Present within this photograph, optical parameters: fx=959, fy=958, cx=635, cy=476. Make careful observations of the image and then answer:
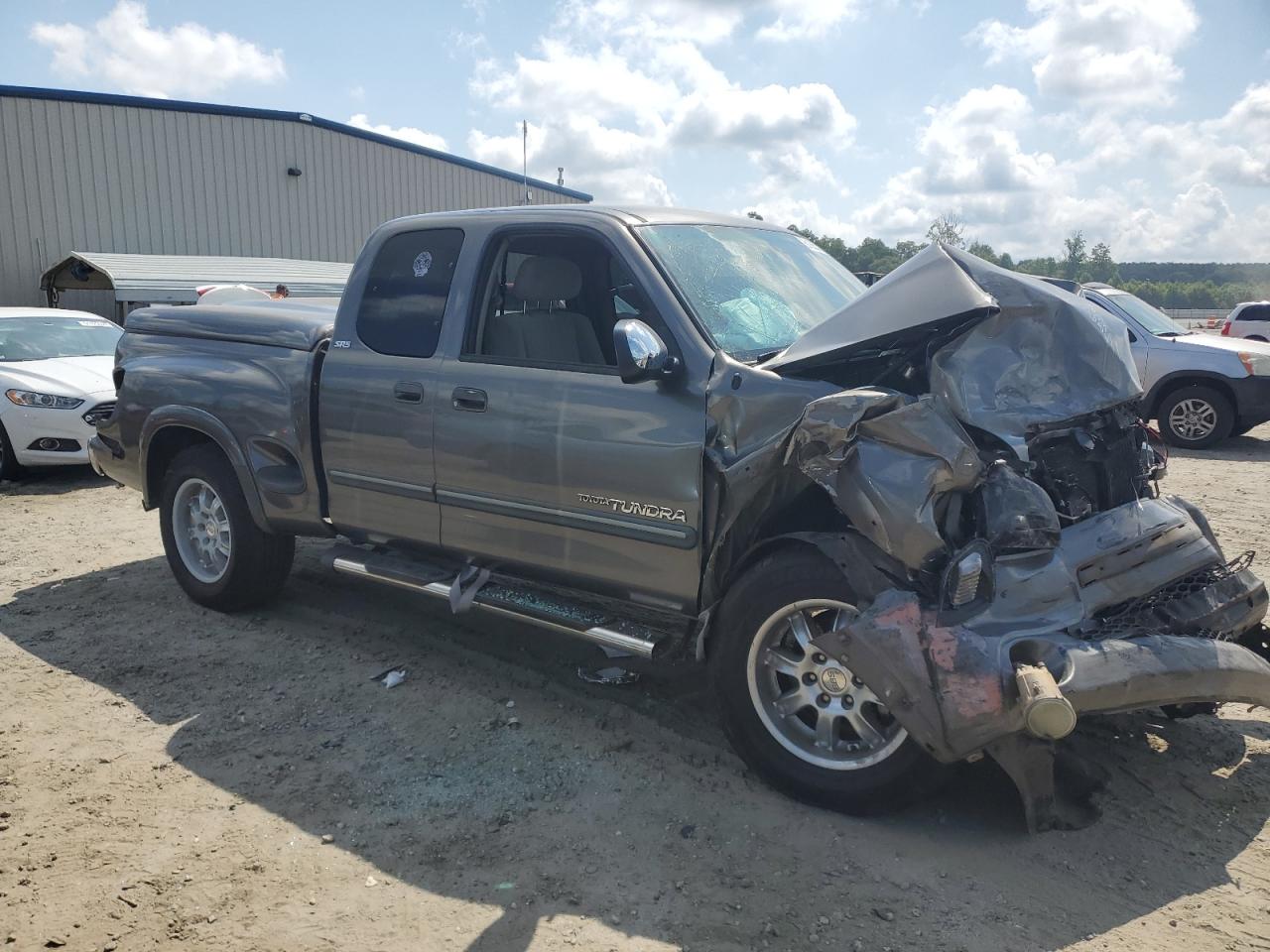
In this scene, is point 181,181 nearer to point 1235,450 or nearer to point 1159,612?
point 1235,450

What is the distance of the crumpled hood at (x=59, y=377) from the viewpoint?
9.69 meters

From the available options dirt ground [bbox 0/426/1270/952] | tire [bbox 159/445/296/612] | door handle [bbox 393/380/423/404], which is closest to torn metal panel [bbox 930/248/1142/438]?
dirt ground [bbox 0/426/1270/952]

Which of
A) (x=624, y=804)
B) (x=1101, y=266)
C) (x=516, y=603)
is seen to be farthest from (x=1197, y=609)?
(x=1101, y=266)

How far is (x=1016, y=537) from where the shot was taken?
3.05 m

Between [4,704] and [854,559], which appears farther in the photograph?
[4,704]

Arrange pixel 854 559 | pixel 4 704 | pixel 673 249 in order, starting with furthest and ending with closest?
pixel 4 704
pixel 673 249
pixel 854 559

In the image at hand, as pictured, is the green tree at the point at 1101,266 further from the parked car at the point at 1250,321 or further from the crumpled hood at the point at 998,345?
the crumpled hood at the point at 998,345

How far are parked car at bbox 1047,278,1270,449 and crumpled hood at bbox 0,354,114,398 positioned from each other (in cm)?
1101

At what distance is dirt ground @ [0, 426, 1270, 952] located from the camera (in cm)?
284

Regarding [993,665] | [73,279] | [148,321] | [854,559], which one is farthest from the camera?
[73,279]

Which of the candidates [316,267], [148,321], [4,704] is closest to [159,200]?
[316,267]

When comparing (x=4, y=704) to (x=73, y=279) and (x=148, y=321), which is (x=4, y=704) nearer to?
(x=148, y=321)

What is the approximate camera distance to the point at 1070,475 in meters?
3.39

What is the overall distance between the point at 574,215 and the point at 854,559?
2.03 metres
